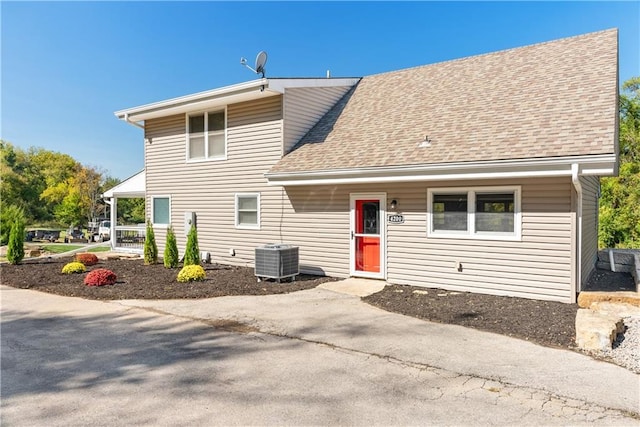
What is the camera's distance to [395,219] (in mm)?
9047

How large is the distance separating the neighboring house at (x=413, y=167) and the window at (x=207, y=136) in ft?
0.15

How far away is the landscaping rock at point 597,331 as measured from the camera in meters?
4.76

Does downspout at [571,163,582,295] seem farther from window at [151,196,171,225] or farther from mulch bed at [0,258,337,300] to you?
window at [151,196,171,225]

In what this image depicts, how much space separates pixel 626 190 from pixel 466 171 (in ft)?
58.4

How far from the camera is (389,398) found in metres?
3.64

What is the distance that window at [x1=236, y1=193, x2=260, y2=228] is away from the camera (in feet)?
37.7

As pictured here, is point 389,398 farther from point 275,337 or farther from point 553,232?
point 553,232

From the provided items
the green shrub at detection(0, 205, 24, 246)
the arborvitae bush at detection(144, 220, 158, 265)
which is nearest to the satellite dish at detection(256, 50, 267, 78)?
the arborvitae bush at detection(144, 220, 158, 265)

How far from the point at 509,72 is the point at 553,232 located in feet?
16.7

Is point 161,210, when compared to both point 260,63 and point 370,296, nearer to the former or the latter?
point 260,63

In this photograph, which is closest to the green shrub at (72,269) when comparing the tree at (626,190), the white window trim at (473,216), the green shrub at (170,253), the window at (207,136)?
the green shrub at (170,253)

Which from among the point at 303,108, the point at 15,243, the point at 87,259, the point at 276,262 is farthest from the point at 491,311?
the point at 15,243

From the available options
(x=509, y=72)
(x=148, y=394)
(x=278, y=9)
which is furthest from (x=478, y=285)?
(x=278, y=9)

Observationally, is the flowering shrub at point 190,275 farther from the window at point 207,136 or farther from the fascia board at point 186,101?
the fascia board at point 186,101
